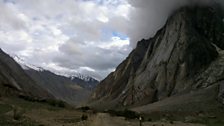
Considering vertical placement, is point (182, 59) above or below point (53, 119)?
Answer: above

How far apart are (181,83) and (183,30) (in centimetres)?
2735

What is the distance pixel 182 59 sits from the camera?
166 meters

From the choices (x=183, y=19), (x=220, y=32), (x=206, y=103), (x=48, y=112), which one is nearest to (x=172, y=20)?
(x=183, y=19)

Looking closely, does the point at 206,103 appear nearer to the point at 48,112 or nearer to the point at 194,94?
the point at 194,94

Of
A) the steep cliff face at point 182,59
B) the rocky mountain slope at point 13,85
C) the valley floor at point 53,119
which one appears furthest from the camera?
the steep cliff face at point 182,59

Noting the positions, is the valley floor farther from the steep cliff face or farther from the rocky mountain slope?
the steep cliff face

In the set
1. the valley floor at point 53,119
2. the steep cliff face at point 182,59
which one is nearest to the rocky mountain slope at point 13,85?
the valley floor at point 53,119

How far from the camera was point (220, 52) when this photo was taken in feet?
542

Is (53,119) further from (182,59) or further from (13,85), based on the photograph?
(182,59)

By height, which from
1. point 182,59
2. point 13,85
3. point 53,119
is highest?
point 182,59

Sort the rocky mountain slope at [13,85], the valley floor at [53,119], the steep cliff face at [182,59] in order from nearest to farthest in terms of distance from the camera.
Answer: the valley floor at [53,119] → the rocky mountain slope at [13,85] → the steep cliff face at [182,59]

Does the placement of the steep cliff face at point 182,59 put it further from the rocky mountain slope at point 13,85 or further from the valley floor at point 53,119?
the valley floor at point 53,119

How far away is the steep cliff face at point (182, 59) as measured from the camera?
504 ft

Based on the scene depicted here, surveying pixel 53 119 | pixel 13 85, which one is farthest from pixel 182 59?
pixel 53 119
